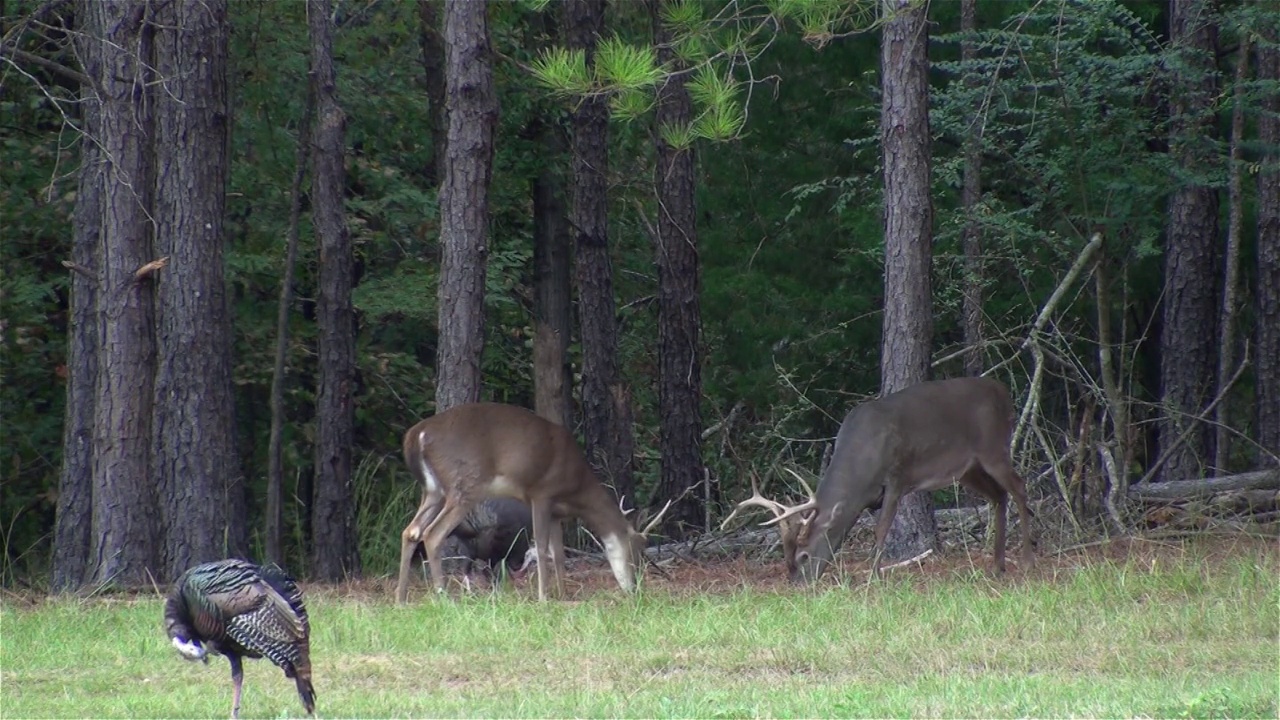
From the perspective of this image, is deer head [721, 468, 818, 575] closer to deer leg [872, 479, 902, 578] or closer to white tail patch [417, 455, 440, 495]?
deer leg [872, 479, 902, 578]

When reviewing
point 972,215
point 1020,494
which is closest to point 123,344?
point 1020,494

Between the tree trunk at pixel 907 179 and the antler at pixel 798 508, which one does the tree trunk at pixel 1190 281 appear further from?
the antler at pixel 798 508

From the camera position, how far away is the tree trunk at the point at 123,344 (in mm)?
11789

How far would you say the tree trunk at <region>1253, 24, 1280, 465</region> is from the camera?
1509 cm

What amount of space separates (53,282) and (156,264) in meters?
5.94

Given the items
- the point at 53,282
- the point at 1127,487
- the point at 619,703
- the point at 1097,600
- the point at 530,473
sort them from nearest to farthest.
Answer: the point at 619,703, the point at 1097,600, the point at 530,473, the point at 1127,487, the point at 53,282

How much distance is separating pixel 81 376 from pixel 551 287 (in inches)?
190

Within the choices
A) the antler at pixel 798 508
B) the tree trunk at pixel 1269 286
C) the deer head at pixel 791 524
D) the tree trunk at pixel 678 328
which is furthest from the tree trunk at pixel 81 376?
the tree trunk at pixel 1269 286

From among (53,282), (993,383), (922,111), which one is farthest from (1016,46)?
(53,282)

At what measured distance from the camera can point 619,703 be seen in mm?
7082

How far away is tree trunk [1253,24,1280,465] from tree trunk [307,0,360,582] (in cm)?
853

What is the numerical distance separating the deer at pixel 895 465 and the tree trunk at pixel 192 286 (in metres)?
4.05

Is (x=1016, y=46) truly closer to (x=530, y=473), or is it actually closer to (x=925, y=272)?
(x=925, y=272)

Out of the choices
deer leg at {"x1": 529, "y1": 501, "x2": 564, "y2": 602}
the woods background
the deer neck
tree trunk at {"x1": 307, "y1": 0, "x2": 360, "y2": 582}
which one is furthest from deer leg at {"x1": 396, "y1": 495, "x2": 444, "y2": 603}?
tree trunk at {"x1": 307, "y1": 0, "x2": 360, "y2": 582}
